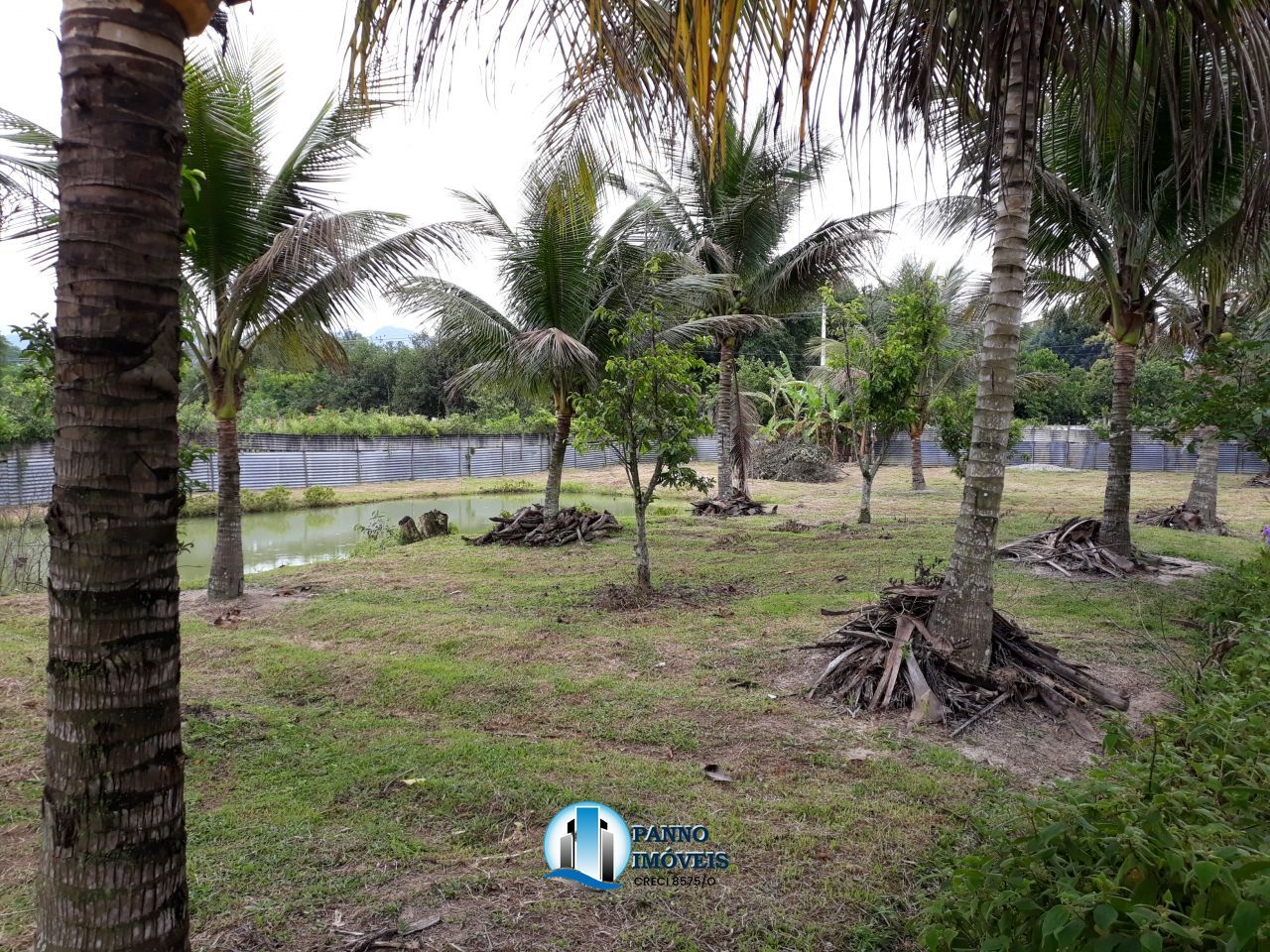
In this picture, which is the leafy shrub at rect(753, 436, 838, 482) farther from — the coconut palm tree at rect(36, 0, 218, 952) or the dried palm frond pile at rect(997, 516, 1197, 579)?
the coconut palm tree at rect(36, 0, 218, 952)

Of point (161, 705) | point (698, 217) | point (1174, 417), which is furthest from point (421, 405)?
point (161, 705)

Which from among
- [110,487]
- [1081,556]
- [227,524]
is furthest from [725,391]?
[110,487]

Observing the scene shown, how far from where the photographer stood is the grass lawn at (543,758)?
2748 mm

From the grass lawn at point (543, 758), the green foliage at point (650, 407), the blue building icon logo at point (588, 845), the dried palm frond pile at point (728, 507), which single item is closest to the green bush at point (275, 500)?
the dried palm frond pile at point (728, 507)

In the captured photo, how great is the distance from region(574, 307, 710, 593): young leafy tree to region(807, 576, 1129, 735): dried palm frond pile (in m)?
3.19

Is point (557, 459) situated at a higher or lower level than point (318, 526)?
higher

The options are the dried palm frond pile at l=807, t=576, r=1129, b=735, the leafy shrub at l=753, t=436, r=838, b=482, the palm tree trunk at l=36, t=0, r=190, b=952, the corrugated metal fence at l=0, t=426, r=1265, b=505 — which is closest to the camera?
the palm tree trunk at l=36, t=0, r=190, b=952

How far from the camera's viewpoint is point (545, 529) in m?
12.6

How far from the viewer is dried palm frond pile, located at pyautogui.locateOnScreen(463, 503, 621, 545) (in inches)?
491

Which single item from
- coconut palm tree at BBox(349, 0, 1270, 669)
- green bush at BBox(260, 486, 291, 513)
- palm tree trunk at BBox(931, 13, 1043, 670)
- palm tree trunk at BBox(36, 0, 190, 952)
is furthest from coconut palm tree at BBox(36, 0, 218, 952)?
green bush at BBox(260, 486, 291, 513)

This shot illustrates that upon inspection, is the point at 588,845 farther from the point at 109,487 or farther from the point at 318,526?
the point at 318,526

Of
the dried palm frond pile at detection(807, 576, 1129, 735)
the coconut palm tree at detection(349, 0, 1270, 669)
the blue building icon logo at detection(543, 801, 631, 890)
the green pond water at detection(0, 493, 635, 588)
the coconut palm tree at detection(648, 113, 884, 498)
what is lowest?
the green pond water at detection(0, 493, 635, 588)

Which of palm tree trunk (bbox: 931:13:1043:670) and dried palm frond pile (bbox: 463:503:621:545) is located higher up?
palm tree trunk (bbox: 931:13:1043:670)

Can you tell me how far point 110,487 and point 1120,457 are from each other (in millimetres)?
9698
